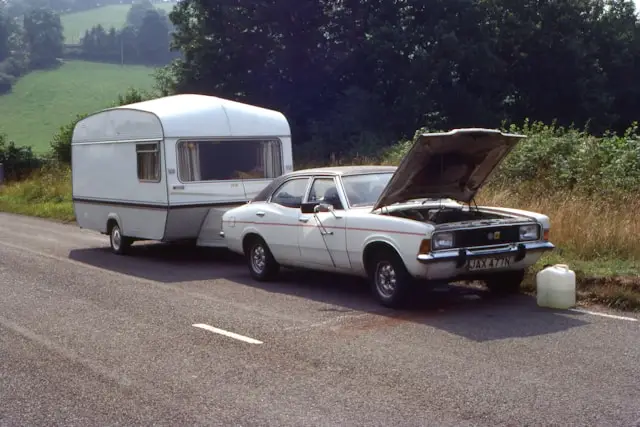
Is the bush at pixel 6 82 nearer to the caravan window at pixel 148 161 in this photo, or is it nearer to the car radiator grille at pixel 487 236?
A: the caravan window at pixel 148 161

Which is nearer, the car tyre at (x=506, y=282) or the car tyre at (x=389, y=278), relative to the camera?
the car tyre at (x=389, y=278)

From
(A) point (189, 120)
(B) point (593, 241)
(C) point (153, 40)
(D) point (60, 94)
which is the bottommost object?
(B) point (593, 241)

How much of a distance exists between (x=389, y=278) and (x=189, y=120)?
6163mm

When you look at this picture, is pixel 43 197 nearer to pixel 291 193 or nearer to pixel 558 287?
pixel 291 193

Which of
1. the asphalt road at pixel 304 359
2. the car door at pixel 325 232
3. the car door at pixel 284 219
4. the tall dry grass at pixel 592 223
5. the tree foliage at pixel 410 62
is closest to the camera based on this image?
the asphalt road at pixel 304 359

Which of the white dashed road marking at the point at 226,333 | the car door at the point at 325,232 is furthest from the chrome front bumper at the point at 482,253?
the white dashed road marking at the point at 226,333

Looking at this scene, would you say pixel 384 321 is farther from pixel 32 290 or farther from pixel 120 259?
pixel 120 259

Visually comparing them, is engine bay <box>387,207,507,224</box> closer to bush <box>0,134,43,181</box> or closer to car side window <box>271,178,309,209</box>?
car side window <box>271,178,309,209</box>

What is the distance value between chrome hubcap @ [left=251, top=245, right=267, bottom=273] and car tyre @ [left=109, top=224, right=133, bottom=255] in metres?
4.42

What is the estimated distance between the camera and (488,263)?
951cm

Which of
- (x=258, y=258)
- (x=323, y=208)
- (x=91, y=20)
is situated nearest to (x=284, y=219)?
(x=323, y=208)

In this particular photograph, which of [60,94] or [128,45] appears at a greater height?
[128,45]

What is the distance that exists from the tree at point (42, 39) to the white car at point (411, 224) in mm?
87281

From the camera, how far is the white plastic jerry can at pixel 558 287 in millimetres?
9391
